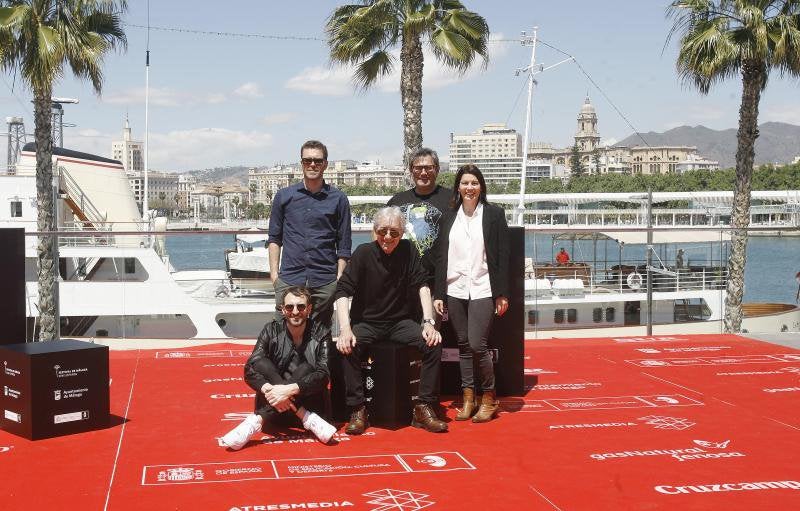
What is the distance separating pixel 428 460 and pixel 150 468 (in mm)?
1441

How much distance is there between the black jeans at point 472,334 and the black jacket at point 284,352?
87 centimetres

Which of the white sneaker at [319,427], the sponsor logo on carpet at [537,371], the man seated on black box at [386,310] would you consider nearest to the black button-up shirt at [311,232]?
the man seated on black box at [386,310]

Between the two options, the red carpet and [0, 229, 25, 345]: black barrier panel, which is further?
[0, 229, 25, 345]: black barrier panel

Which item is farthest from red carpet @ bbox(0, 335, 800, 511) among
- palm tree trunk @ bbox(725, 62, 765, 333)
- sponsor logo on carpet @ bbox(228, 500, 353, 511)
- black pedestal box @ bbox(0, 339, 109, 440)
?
palm tree trunk @ bbox(725, 62, 765, 333)

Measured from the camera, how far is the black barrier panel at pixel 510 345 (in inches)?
245

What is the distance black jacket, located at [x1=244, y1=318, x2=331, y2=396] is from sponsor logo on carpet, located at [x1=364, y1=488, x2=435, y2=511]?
3.82 ft

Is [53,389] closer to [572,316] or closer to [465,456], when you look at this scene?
[465,456]

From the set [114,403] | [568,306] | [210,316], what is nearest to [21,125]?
[210,316]

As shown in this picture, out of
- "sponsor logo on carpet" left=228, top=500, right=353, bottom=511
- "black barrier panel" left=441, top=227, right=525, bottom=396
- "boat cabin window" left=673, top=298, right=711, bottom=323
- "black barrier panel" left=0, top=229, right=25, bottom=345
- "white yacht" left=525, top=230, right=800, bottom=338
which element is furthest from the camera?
"boat cabin window" left=673, top=298, right=711, bottom=323

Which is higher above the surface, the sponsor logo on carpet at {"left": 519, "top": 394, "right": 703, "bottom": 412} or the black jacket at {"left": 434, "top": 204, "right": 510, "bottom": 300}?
the black jacket at {"left": 434, "top": 204, "right": 510, "bottom": 300}

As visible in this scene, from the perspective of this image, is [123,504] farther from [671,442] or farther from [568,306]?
[568,306]

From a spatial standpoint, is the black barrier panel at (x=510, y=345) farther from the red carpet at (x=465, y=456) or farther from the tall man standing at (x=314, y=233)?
the tall man standing at (x=314, y=233)

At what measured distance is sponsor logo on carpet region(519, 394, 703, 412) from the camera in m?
5.89

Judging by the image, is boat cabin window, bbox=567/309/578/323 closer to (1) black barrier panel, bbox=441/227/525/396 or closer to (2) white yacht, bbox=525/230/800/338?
(2) white yacht, bbox=525/230/800/338
